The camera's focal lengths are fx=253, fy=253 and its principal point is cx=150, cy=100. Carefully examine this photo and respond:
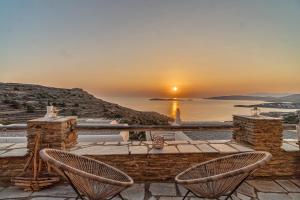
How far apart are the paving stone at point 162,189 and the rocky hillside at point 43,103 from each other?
465 centimetres

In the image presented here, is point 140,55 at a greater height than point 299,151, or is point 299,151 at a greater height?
point 140,55

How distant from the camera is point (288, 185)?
3139mm

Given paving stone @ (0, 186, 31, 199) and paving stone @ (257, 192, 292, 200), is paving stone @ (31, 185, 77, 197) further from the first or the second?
paving stone @ (257, 192, 292, 200)

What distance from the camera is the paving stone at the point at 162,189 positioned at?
285 cm

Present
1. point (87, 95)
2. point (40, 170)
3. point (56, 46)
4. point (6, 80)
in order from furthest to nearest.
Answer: point (87, 95) < point (6, 80) < point (56, 46) < point (40, 170)

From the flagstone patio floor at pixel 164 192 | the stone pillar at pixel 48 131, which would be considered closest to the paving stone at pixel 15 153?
the stone pillar at pixel 48 131

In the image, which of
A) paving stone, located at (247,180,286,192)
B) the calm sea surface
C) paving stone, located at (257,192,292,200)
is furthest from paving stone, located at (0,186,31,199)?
the calm sea surface

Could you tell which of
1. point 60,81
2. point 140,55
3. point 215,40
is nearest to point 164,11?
point 215,40

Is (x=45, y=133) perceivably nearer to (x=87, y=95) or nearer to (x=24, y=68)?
(x=24, y=68)

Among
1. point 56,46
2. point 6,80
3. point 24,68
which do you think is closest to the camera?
point 56,46

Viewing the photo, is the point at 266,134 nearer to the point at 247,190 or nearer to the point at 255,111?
the point at 255,111

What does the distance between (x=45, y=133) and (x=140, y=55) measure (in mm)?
4812

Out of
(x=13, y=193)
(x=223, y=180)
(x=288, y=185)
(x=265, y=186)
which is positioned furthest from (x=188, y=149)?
(x=13, y=193)

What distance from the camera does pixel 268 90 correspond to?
33.9 ft
